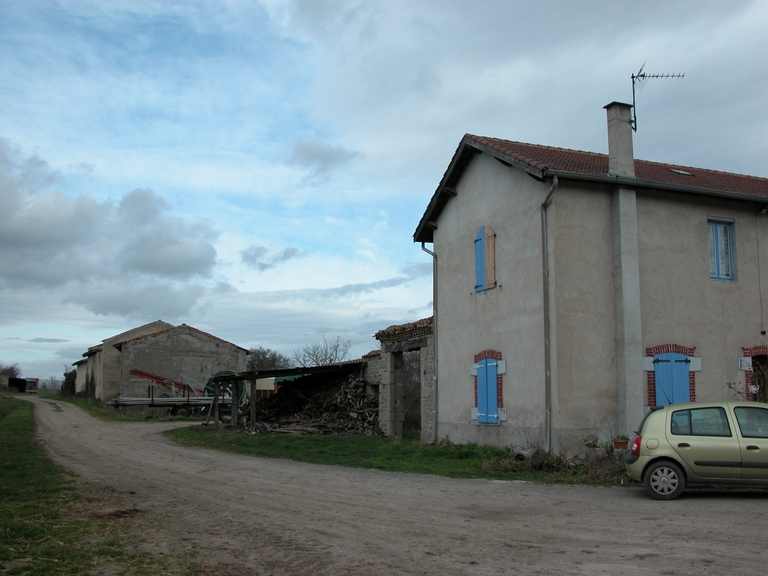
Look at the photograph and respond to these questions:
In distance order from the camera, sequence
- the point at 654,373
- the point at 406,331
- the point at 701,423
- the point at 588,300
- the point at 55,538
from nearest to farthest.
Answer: the point at 55,538 → the point at 701,423 → the point at 588,300 → the point at 654,373 → the point at 406,331

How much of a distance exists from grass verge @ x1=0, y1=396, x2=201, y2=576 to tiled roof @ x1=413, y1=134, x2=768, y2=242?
10376 millimetres

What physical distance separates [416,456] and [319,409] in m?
9.70

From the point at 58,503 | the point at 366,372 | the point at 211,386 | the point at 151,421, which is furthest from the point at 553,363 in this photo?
the point at 211,386

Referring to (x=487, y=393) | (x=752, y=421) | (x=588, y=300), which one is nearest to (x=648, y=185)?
(x=588, y=300)

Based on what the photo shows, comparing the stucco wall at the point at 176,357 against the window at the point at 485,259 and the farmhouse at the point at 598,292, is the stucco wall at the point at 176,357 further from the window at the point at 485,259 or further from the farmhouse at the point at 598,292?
the window at the point at 485,259

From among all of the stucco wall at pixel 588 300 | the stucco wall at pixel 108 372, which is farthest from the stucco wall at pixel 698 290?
the stucco wall at pixel 108 372

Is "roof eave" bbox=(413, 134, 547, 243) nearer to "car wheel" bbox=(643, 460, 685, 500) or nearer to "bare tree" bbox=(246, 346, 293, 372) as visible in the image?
"car wheel" bbox=(643, 460, 685, 500)

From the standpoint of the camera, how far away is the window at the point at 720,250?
15797 millimetres

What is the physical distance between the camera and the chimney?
49.0ft

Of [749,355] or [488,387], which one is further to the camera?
[488,387]

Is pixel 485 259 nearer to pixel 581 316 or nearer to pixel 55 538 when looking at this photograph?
pixel 581 316

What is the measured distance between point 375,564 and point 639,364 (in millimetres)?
9712

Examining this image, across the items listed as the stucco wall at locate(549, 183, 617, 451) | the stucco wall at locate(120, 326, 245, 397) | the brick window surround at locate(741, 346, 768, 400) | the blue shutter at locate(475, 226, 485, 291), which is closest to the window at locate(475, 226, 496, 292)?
the blue shutter at locate(475, 226, 485, 291)

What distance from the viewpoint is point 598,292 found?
14484 mm
